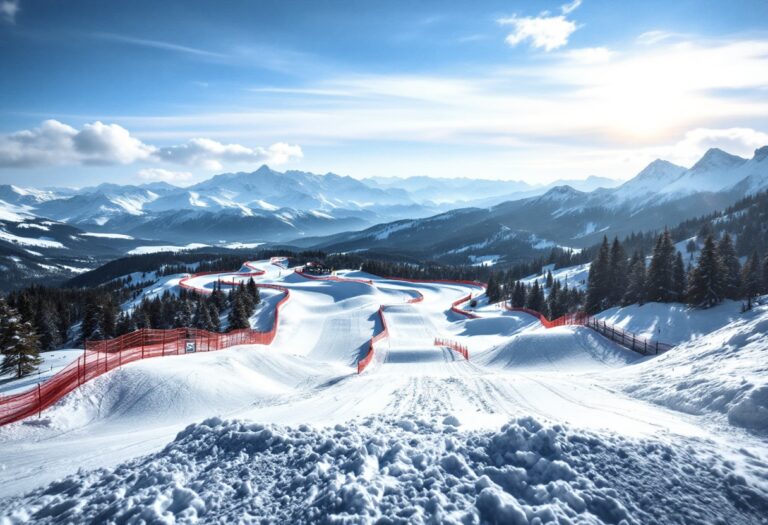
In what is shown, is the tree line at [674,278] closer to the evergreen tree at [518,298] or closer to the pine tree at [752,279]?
the pine tree at [752,279]

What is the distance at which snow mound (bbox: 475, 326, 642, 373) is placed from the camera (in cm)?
2112

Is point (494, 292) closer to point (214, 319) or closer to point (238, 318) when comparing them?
point (238, 318)

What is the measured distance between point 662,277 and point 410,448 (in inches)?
1399

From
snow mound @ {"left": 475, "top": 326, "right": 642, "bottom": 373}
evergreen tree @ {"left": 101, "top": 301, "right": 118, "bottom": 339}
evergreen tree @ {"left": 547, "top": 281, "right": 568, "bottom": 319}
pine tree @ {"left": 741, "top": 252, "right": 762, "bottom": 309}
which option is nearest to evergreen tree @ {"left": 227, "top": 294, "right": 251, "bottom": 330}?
evergreen tree @ {"left": 101, "top": 301, "right": 118, "bottom": 339}

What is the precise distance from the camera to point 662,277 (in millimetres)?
33000

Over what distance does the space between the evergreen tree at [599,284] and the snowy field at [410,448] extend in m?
27.0

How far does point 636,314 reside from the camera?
29.3m

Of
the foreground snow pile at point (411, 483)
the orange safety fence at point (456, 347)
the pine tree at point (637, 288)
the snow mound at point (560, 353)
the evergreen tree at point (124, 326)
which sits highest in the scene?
the pine tree at point (637, 288)

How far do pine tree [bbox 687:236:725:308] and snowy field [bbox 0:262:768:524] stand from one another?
12839 millimetres

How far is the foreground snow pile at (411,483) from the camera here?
5402mm

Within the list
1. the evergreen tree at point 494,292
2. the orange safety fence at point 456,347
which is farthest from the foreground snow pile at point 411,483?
the evergreen tree at point 494,292

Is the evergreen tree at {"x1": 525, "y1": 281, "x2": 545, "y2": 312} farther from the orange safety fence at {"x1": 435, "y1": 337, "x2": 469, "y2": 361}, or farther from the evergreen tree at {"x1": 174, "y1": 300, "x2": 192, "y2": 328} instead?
the evergreen tree at {"x1": 174, "y1": 300, "x2": 192, "y2": 328}

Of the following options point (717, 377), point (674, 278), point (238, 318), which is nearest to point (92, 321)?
point (238, 318)

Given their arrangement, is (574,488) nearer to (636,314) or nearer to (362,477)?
(362,477)
